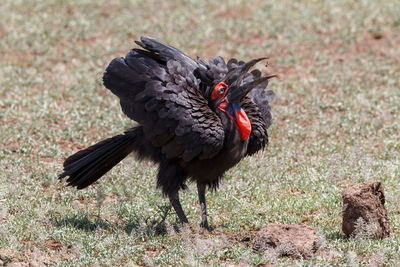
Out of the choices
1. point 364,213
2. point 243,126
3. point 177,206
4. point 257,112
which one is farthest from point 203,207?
point 364,213

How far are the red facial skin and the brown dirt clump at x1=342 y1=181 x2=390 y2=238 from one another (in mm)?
1000

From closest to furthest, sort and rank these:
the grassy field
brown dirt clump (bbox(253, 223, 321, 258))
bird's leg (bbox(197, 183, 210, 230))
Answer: brown dirt clump (bbox(253, 223, 321, 258)) < the grassy field < bird's leg (bbox(197, 183, 210, 230))

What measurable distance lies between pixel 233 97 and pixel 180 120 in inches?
21.7

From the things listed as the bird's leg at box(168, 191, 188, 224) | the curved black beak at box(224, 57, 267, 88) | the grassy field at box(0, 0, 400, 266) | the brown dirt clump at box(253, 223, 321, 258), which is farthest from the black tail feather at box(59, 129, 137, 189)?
the brown dirt clump at box(253, 223, 321, 258)

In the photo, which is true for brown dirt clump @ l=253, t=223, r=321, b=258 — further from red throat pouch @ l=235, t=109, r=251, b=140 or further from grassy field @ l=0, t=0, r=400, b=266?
red throat pouch @ l=235, t=109, r=251, b=140

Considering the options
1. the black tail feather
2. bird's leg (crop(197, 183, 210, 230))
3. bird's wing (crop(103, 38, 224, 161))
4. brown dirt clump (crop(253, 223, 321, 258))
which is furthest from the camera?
the black tail feather

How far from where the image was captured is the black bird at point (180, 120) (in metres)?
5.69

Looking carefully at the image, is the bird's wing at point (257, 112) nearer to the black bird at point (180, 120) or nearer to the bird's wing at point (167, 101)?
the black bird at point (180, 120)

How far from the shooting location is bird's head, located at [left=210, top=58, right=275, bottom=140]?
582 cm

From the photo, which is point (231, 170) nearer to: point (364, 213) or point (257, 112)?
point (257, 112)

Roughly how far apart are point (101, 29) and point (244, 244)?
732cm

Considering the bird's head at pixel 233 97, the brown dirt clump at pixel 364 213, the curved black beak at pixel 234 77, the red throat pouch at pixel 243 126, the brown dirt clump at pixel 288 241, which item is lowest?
the brown dirt clump at pixel 288 241

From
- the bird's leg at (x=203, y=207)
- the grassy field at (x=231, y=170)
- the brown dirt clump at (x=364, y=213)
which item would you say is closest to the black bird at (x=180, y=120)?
the bird's leg at (x=203, y=207)

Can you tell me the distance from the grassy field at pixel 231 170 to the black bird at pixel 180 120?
38 cm
